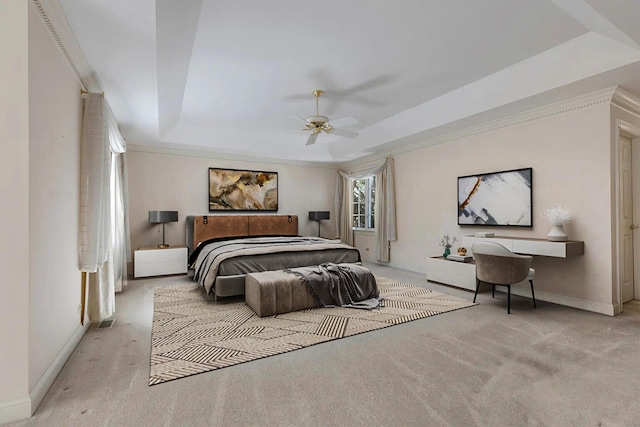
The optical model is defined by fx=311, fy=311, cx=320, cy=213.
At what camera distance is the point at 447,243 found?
5176 millimetres

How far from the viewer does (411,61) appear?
11.5 feet

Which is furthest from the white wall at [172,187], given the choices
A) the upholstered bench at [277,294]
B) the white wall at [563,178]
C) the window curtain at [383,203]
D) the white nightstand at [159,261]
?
the white wall at [563,178]

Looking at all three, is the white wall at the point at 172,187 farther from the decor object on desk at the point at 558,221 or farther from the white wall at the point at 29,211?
the decor object on desk at the point at 558,221

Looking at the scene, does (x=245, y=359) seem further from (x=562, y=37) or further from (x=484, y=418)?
(x=562, y=37)

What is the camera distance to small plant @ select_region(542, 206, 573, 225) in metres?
3.75

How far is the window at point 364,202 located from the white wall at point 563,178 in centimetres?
213

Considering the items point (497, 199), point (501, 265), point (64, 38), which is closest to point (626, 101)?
point (497, 199)

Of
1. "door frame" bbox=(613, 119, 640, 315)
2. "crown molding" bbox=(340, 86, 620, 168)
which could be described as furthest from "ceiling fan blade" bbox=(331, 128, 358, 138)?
"door frame" bbox=(613, 119, 640, 315)

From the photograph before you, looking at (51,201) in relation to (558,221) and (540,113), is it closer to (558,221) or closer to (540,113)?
(558,221)

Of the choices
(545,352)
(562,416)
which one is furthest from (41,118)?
(545,352)

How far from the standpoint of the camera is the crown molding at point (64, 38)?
2.01m

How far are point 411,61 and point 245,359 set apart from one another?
11.3ft

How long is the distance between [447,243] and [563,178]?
1841mm

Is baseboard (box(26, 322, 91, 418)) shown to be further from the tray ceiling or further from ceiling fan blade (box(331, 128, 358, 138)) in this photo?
ceiling fan blade (box(331, 128, 358, 138))
